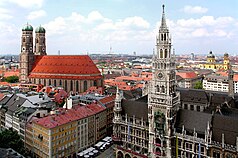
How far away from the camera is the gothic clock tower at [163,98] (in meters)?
74.7

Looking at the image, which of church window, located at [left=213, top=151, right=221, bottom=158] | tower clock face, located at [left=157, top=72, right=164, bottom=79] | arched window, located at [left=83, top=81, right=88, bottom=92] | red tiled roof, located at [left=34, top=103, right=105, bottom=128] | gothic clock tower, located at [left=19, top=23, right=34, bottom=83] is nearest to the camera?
church window, located at [left=213, top=151, right=221, bottom=158]

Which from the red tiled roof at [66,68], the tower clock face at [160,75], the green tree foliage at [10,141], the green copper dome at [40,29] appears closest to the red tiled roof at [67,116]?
the green tree foliage at [10,141]

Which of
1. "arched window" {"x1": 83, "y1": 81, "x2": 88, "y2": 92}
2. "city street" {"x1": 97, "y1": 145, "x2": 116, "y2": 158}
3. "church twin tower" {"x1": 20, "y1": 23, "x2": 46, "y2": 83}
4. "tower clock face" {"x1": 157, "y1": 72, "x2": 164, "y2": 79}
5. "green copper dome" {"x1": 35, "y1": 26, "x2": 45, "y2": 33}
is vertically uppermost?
"green copper dome" {"x1": 35, "y1": 26, "x2": 45, "y2": 33}

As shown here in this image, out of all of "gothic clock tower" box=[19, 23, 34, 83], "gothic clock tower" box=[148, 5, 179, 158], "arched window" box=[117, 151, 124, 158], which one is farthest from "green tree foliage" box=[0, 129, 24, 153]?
"gothic clock tower" box=[19, 23, 34, 83]

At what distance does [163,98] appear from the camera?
75.7m

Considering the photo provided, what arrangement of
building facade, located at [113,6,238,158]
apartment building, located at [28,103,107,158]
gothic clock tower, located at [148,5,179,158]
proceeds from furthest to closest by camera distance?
apartment building, located at [28,103,107,158] < gothic clock tower, located at [148,5,179,158] < building facade, located at [113,6,238,158]

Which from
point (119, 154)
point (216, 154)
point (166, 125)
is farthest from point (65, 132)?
point (216, 154)

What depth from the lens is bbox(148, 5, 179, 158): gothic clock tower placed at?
245ft

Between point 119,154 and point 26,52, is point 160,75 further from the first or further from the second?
point 26,52

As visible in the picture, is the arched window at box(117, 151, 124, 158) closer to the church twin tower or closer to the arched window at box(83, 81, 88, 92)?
the arched window at box(83, 81, 88, 92)

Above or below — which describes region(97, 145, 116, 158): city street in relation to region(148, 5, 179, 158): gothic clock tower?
below

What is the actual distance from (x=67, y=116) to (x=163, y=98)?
31.5m

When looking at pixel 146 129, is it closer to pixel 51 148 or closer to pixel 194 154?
pixel 194 154

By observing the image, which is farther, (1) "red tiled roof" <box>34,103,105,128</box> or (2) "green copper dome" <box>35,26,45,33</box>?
(2) "green copper dome" <box>35,26,45,33</box>
